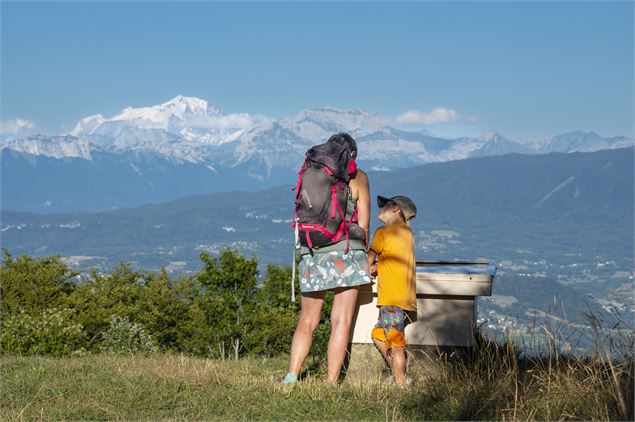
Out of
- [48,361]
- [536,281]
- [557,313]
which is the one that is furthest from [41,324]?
[536,281]

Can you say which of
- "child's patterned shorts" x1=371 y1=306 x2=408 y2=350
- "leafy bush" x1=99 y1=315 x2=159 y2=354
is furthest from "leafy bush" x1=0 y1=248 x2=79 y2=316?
"child's patterned shorts" x1=371 y1=306 x2=408 y2=350

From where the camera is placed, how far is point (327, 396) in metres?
5.44

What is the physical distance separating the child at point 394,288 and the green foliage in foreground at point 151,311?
324 centimetres

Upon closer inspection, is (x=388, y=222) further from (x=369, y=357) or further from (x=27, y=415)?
(x=27, y=415)

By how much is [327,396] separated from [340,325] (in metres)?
0.53

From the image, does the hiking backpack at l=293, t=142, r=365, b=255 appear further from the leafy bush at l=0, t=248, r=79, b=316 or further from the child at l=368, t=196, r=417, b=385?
the leafy bush at l=0, t=248, r=79, b=316

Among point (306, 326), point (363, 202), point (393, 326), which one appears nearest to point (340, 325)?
point (306, 326)

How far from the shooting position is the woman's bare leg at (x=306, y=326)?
580 centimetres

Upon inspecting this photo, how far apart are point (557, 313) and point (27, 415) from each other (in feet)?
10.8

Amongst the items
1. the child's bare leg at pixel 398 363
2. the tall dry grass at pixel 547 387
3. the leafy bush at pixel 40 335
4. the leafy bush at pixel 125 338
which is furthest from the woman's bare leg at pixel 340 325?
the leafy bush at pixel 125 338

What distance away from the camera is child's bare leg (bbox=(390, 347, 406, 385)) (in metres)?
5.91

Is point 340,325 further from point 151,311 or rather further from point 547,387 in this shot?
point 151,311

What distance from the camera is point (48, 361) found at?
7195mm

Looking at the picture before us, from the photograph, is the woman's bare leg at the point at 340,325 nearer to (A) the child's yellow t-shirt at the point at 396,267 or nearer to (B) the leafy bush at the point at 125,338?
(A) the child's yellow t-shirt at the point at 396,267
